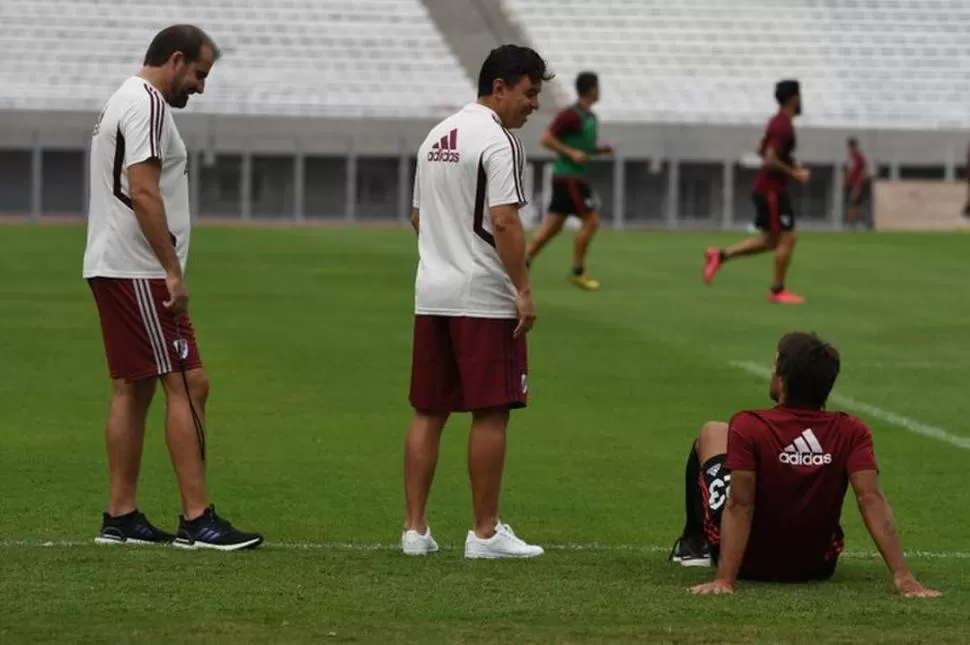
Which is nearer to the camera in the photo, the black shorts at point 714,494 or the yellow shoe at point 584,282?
the black shorts at point 714,494

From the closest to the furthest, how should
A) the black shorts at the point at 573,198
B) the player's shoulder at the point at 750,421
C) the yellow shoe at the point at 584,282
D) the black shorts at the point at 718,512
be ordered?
the player's shoulder at the point at 750,421
the black shorts at the point at 718,512
the yellow shoe at the point at 584,282
the black shorts at the point at 573,198

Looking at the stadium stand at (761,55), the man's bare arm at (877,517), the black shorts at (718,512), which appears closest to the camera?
the man's bare arm at (877,517)

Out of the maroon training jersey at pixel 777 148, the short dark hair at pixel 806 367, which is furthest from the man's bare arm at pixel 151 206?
the maroon training jersey at pixel 777 148

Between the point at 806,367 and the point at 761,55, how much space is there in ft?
159

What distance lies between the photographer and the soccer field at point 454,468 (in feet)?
21.7

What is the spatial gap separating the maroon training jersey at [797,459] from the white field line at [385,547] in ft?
3.83

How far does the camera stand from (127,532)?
27.0 feet

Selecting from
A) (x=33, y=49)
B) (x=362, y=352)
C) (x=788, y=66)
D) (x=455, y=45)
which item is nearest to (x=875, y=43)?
(x=788, y=66)

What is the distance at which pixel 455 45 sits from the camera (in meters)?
53.0

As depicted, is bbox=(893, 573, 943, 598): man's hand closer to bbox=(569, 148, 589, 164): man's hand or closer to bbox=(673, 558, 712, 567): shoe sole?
bbox=(673, 558, 712, 567): shoe sole

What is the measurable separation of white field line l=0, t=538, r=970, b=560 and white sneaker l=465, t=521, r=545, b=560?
29cm

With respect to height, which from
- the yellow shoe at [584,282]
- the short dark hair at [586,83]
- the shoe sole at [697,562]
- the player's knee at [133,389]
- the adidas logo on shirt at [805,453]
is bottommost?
the yellow shoe at [584,282]

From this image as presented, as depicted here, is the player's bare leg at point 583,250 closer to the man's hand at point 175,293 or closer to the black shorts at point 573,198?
the black shorts at point 573,198

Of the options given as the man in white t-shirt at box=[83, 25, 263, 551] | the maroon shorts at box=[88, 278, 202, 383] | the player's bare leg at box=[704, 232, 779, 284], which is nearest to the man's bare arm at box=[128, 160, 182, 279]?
the man in white t-shirt at box=[83, 25, 263, 551]
